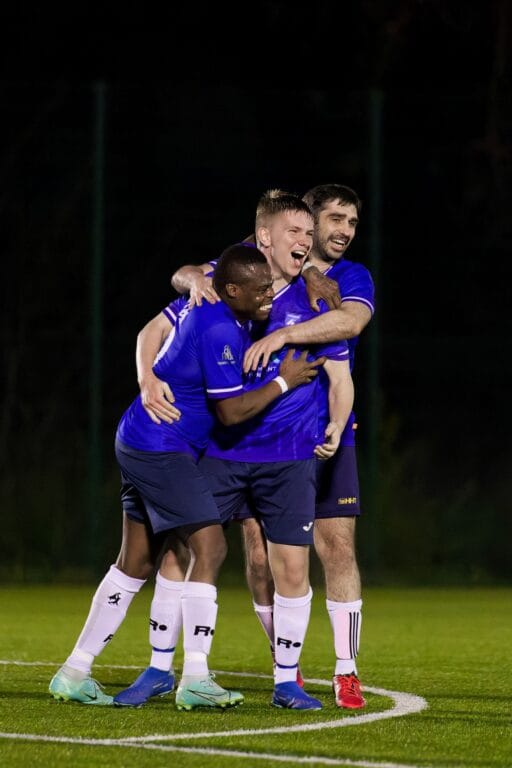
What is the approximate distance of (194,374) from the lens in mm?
6723

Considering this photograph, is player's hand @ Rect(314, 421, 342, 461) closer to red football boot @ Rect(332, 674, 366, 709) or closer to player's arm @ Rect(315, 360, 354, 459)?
player's arm @ Rect(315, 360, 354, 459)

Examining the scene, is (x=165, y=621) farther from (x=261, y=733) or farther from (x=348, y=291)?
(x=348, y=291)

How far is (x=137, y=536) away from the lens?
6.96 meters

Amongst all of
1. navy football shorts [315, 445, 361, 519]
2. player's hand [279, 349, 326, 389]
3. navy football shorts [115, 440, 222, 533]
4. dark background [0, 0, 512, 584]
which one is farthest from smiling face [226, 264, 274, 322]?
dark background [0, 0, 512, 584]

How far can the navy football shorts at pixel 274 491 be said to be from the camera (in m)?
6.86

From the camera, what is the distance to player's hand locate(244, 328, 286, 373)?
266 inches

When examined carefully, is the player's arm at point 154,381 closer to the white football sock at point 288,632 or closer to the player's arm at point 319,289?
the player's arm at point 319,289

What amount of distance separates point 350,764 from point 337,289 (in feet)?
7.61

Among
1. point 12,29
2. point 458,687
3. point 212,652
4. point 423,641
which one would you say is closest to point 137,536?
point 458,687

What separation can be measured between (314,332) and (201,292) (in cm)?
48

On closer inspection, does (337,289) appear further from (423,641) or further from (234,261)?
(423,641)

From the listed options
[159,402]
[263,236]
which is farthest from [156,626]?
[263,236]

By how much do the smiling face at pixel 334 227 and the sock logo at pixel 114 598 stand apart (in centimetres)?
166

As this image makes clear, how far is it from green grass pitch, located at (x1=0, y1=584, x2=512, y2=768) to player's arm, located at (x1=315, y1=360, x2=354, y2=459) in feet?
3.34
